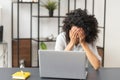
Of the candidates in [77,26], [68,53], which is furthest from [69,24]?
[68,53]

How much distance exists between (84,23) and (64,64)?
0.77 meters

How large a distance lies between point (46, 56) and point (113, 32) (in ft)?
8.92

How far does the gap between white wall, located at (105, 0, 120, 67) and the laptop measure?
260cm

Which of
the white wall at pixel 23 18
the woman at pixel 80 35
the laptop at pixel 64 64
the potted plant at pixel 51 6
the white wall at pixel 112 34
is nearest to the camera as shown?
the laptop at pixel 64 64

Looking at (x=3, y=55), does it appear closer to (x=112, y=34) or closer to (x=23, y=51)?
(x=23, y=51)

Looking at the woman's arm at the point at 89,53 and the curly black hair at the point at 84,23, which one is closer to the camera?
the woman's arm at the point at 89,53

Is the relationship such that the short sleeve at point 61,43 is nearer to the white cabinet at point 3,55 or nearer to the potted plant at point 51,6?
the potted plant at point 51,6

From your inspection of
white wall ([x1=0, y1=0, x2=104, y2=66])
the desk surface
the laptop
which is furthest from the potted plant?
the laptop

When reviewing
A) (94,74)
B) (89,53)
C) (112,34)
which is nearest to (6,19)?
(112,34)

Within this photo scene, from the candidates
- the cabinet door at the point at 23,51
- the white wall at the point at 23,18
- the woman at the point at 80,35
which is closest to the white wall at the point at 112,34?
the white wall at the point at 23,18

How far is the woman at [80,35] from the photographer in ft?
8.36

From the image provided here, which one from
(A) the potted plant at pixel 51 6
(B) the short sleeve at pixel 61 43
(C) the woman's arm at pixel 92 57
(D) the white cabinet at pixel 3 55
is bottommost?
(D) the white cabinet at pixel 3 55

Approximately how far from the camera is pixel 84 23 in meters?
2.55

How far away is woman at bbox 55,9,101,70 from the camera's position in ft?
8.36
